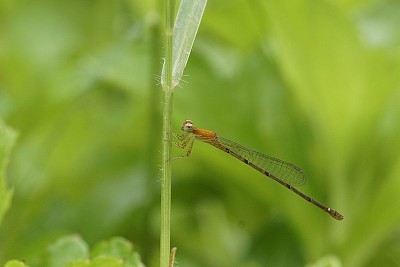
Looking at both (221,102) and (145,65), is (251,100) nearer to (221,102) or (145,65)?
(221,102)

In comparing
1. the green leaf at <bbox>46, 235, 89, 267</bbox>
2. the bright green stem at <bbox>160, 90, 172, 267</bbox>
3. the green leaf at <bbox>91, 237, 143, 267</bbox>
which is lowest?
the green leaf at <bbox>46, 235, 89, 267</bbox>

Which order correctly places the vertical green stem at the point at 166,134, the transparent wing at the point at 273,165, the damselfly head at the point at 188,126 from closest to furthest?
the vertical green stem at the point at 166,134 < the damselfly head at the point at 188,126 < the transparent wing at the point at 273,165

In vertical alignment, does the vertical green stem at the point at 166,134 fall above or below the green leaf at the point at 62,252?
above

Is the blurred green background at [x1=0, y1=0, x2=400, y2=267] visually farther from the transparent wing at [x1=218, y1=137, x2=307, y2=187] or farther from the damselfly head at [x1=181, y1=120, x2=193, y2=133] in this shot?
the damselfly head at [x1=181, y1=120, x2=193, y2=133]

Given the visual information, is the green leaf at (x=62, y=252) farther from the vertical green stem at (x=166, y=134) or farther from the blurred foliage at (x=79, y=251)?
the vertical green stem at (x=166, y=134)

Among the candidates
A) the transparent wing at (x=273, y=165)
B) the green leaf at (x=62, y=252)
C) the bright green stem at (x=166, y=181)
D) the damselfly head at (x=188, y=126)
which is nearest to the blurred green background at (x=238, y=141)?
the transparent wing at (x=273, y=165)

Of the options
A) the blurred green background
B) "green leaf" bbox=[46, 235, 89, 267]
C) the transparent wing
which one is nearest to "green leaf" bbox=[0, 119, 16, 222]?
"green leaf" bbox=[46, 235, 89, 267]

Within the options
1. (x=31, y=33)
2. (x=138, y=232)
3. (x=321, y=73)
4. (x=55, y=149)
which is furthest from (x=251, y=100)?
(x=31, y=33)
